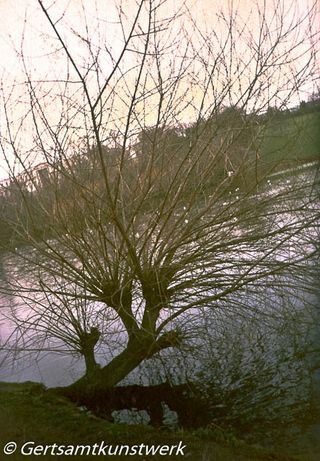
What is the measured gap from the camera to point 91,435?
9.43 ft

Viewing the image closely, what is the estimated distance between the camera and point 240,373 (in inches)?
150

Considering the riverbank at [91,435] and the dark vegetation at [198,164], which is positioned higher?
the dark vegetation at [198,164]

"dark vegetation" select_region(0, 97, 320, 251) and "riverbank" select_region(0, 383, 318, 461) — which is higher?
"dark vegetation" select_region(0, 97, 320, 251)

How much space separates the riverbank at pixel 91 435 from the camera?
2510 millimetres

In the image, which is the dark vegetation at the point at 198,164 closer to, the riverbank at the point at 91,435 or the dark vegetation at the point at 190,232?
the dark vegetation at the point at 190,232

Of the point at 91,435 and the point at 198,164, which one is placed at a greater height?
the point at 198,164

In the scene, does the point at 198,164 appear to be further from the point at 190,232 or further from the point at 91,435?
the point at 91,435

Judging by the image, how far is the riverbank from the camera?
8.23 ft

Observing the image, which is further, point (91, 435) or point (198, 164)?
point (198, 164)

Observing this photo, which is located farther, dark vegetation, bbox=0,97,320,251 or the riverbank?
dark vegetation, bbox=0,97,320,251

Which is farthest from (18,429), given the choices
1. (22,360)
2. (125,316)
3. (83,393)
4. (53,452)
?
(22,360)

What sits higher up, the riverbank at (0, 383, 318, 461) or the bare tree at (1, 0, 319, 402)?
the bare tree at (1, 0, 319, 402)

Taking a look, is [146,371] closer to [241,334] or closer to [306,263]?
[241,334]

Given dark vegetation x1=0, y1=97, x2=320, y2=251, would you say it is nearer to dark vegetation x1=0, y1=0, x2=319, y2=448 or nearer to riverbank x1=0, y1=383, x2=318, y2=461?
dark vegetation x1=0, y1=0, x2=319, y2=448
